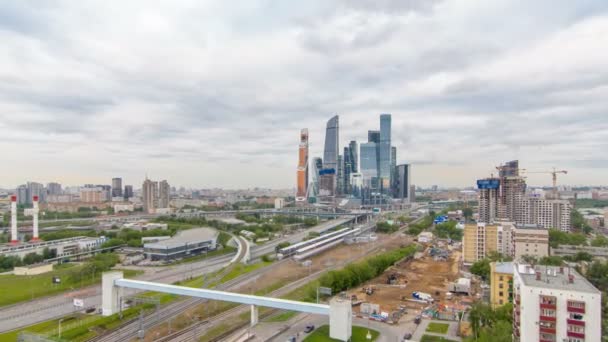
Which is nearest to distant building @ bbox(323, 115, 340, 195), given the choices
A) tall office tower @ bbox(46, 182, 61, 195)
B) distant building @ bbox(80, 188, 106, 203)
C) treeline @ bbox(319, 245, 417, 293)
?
distant building @ bbox(80, 188, 106, 203)

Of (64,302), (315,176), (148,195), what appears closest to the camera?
(64,302)

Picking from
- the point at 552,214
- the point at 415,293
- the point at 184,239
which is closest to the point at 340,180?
the point at 552,214

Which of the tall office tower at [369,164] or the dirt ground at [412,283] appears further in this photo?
the tall office tower at [369,164]

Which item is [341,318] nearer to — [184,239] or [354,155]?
[184,239]

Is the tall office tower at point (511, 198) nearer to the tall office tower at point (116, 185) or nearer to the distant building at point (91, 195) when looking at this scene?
the distant building at point (91, 195)

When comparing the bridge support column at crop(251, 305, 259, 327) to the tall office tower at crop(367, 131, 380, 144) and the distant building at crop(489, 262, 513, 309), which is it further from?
the tall office tower at crop(367, 131, 380, 144)

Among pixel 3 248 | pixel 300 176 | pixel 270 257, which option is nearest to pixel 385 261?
pixel 270 257

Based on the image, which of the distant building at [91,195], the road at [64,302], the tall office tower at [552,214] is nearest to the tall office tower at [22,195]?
the distant building at [91,195]
